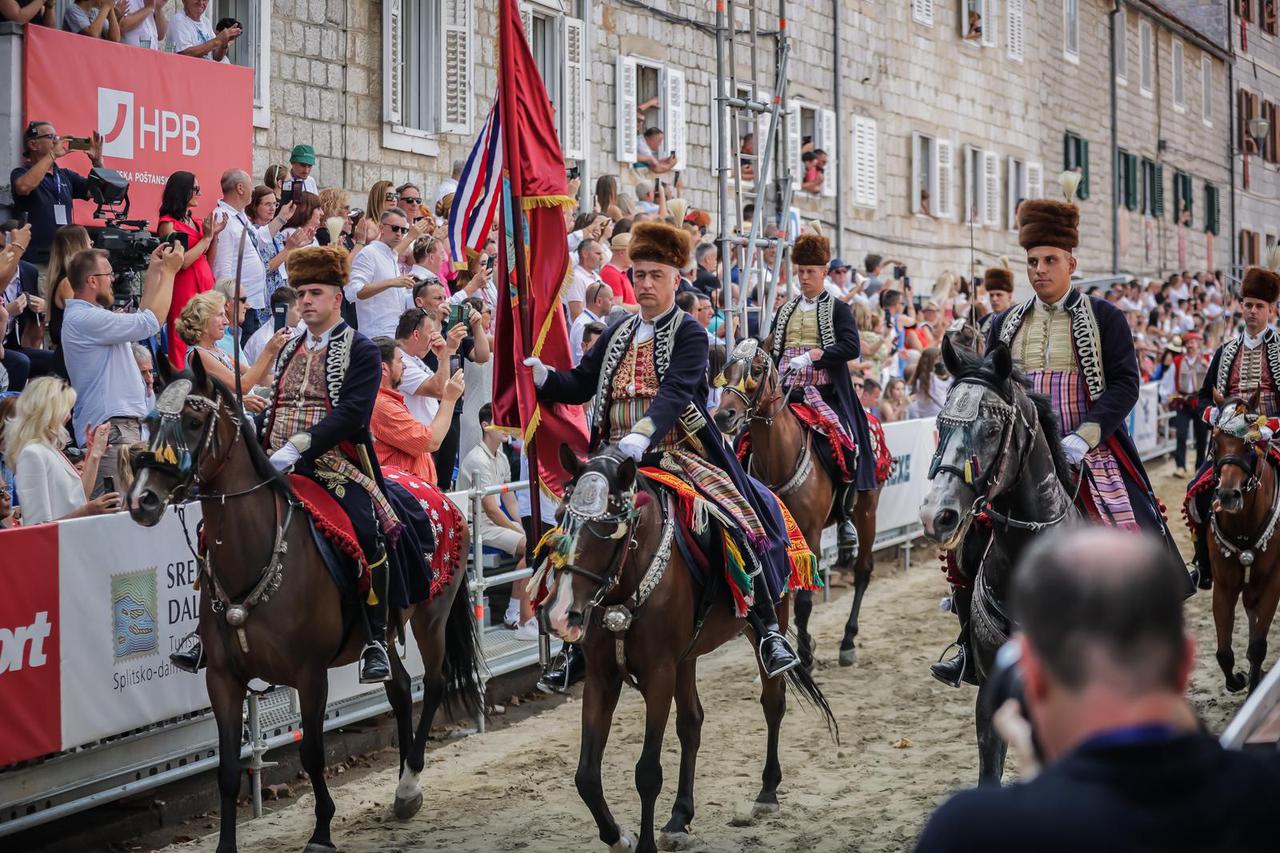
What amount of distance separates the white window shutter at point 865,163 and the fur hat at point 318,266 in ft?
68.0

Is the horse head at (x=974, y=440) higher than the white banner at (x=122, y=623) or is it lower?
higher

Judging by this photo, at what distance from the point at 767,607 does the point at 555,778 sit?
6.27 ft

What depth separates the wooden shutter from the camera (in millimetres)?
20469

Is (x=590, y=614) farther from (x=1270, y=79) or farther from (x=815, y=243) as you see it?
(x=1270, y=79)

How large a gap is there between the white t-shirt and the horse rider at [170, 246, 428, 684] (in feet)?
8.34

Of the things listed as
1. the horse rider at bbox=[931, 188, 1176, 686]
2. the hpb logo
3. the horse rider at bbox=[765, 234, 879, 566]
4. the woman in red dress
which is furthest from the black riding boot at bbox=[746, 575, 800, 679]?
the hpb logo

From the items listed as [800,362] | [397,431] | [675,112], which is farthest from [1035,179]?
[397,431]

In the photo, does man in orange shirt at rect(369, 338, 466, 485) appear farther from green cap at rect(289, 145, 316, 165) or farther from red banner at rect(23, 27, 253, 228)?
green cap at rect(289, 145, 316, 165)

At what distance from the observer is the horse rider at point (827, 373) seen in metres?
11.4

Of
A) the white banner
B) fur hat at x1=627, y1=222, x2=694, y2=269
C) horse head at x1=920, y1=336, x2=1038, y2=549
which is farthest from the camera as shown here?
fur hat at x1=627, y1=222, x2=694, y2=269

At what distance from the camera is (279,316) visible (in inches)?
444

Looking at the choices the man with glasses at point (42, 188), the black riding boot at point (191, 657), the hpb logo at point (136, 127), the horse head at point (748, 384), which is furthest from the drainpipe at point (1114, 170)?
the black riding boot at point (191, 657)

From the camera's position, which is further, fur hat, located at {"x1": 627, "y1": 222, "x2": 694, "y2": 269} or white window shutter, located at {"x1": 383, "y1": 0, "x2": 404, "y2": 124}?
white window shutter, located at {"x1": 383, "y1": 0, "x2": 404, "y2": 124}

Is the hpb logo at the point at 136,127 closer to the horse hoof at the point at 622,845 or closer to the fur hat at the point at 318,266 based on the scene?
the fur hat at the point at 318,266
